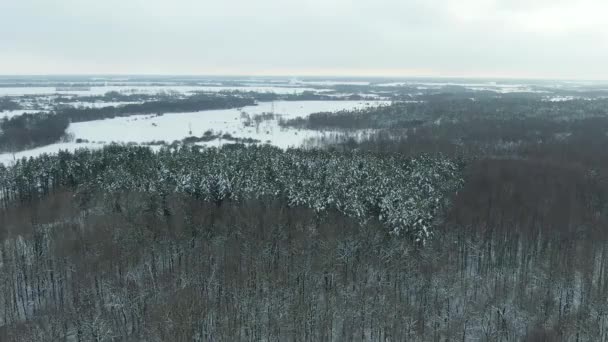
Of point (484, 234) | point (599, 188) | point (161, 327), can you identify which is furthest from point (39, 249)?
point (599, 188)

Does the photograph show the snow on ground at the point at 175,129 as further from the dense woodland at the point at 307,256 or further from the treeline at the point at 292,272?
the treeline at the point at 292,272

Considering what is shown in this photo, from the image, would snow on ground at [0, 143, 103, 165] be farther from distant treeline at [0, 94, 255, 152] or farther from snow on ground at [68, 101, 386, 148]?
snow on ground at [68, 101, 386, 148]

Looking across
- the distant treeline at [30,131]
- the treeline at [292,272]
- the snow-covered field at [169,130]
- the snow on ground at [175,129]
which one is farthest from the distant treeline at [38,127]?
the treeline at [292,272]

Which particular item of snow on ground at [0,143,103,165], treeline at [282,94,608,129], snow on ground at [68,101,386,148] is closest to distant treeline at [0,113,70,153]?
snow on ground at [0,143,103,165]

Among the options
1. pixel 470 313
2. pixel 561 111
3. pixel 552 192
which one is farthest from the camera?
pixel 561 111

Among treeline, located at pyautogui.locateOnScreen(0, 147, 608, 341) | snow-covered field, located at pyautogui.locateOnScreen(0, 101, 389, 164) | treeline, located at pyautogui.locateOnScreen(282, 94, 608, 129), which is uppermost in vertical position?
treeline, located at pyautogui.locateOnScreen(282, 94, 608, 129)

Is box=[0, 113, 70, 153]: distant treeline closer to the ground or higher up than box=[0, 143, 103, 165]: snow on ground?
higher up

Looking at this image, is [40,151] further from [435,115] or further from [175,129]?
[435,115]

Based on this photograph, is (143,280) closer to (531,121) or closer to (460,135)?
(460,135)
